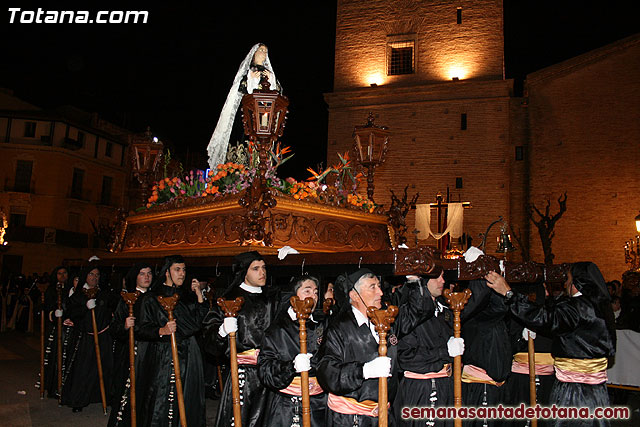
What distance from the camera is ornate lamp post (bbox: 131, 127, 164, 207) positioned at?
8.24 m

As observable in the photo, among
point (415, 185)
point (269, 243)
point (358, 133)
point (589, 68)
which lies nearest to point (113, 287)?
point (269, 243)

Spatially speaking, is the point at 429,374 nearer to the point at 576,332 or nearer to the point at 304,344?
the point at 576,332

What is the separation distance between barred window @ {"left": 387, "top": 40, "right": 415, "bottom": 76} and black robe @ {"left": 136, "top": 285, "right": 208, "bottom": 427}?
20.4 metres

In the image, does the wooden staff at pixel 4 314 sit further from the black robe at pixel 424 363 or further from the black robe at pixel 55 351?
the black robe at pixel 424 363

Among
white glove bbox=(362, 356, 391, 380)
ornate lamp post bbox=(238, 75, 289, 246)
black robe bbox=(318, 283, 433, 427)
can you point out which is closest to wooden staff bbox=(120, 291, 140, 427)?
ornate lamp post bbox=(238, 75, 289, 246)

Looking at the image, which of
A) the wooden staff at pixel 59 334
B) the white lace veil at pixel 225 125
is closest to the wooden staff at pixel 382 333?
the white lace veil at pixel 225 125

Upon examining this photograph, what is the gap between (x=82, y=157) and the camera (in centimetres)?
3127

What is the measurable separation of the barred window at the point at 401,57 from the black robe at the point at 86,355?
19.1 meters

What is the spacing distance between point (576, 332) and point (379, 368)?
2133mm

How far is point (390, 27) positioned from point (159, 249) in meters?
20.1

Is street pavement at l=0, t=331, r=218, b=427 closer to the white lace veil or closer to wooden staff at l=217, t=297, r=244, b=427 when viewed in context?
wooden staff at l=217, t=297, r=244, b=427

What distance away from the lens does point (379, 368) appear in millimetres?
3385

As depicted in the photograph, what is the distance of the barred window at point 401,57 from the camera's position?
24359mm

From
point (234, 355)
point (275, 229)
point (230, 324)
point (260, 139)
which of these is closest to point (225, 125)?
point (260, 139)
